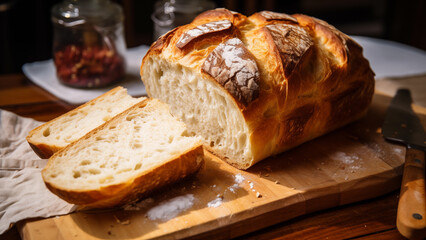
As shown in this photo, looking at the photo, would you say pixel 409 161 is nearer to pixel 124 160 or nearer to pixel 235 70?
pixel 235 70

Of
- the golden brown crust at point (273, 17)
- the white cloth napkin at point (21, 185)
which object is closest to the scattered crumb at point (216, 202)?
the white cloth napkin at point (21, 185)

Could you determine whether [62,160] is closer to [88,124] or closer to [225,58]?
[88,124]

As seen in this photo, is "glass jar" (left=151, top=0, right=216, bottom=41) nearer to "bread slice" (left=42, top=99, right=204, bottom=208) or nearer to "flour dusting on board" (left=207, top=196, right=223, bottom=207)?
"bread slice" (left=42, top=99, right=204, bottom=208)

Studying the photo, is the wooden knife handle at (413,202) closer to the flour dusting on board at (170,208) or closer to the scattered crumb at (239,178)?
the scattered crumb at (239,178)

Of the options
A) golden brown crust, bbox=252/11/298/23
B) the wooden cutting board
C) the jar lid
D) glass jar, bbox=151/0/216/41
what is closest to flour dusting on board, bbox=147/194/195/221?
the wooden cutting board

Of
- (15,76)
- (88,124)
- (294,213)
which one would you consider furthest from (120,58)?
(294,213)
